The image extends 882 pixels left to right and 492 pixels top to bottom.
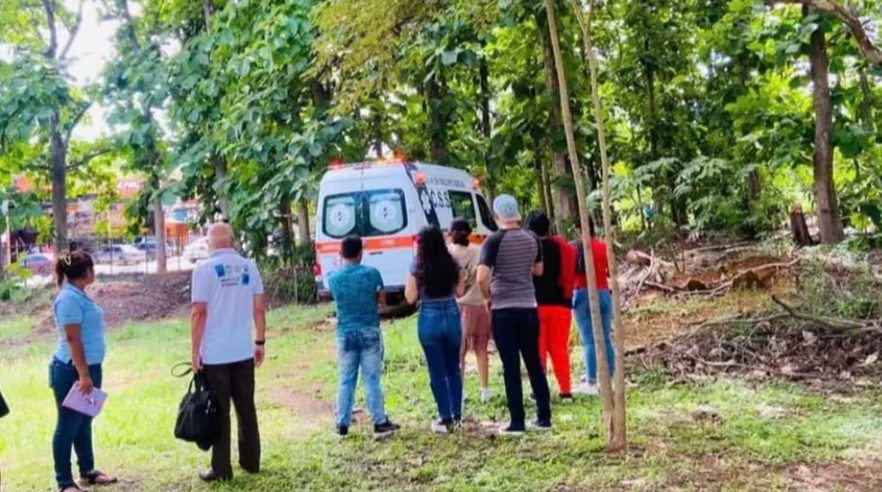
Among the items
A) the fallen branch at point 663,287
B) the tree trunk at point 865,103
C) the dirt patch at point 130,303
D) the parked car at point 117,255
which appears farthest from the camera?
the parked car at point 117,255

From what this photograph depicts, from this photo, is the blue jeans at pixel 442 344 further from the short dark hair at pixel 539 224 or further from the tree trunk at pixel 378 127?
the tree trunk at pixel 378 127

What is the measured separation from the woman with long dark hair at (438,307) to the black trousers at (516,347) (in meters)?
0.39

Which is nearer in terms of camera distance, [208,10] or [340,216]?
[340,216]

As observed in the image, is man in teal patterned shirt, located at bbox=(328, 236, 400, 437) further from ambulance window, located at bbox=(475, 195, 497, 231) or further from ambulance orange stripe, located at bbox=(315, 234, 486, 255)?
ambulance window, located at bbox=(475, 195, 497, 231)

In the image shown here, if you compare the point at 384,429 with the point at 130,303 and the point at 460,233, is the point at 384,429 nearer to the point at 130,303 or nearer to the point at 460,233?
the point at 460,233

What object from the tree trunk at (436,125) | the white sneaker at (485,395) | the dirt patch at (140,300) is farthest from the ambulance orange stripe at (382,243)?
the white sneaker at (485,395)

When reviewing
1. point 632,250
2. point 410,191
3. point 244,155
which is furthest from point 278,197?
point 632,250

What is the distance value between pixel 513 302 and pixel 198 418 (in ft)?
6.92

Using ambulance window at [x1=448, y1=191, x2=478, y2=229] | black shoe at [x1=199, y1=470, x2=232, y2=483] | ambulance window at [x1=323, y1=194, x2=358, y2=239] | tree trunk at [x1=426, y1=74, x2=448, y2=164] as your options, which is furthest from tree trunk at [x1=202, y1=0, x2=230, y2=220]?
black shoe at [x1=199, y1=470, x2=232, y2=483]

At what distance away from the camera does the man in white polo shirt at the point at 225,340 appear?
14.9 ft

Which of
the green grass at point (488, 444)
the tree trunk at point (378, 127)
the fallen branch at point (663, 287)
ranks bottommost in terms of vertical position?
the green grass at point (488, 444)

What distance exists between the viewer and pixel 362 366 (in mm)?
5398

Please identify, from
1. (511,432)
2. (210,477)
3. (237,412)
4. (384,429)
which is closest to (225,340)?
(237,412)

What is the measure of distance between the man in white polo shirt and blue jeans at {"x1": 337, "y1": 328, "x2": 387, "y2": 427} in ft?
2.59
